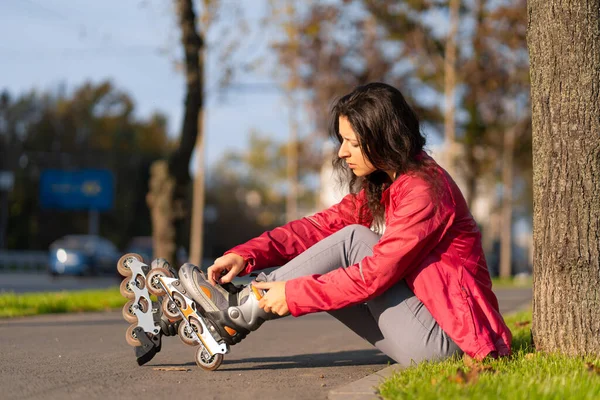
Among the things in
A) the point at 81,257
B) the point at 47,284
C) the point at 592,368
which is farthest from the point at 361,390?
the point at 81,257

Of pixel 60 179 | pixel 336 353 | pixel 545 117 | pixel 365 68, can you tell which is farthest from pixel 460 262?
pixel 60 179

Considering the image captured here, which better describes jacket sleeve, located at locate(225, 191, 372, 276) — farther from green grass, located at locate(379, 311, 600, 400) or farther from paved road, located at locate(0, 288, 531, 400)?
green grass, located at locate(379, 311, 600, 400)

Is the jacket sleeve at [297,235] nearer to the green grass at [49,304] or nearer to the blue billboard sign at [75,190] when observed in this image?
the green grass at [49,304]

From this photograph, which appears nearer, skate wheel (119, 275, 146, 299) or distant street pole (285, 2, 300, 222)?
skate wheel (119, 275, 146, 299)

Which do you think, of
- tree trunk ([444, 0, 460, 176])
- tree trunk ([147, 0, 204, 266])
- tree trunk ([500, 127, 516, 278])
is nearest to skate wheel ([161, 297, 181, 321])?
tree trunk ([147, 0, 204, 266])

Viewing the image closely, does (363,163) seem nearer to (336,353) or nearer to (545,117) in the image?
(545,117)

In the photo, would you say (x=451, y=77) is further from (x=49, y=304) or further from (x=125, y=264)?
(x=125, y=264)

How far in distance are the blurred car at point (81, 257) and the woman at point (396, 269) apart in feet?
84.6

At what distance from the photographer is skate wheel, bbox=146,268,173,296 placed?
4508mm

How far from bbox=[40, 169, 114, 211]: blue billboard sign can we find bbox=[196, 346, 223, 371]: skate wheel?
1491 inches

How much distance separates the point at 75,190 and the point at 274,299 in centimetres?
3870

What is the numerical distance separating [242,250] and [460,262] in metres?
1.14

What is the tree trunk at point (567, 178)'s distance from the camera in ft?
15.2

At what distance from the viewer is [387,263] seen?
4.06 m
